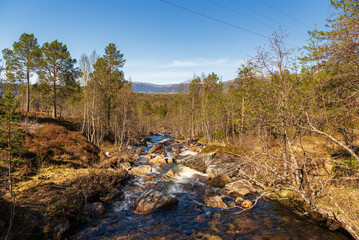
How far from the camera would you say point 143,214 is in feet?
29.0

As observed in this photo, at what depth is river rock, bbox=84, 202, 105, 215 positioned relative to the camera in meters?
8.52

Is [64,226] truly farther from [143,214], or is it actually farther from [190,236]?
[190,236]

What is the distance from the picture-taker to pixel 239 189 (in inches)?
447

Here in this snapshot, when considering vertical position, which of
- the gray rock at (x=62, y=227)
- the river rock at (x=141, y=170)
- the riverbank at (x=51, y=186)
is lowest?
the river rock at (x=141, y=170)

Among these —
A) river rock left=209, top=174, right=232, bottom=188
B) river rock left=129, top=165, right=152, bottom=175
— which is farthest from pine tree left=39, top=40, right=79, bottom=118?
river rock left=209, top=174, right=232, bottom=188

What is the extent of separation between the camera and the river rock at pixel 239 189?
11039mm

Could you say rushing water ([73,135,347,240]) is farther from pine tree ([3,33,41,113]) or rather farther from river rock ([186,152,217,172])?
pine tree ([3,33,41,113])

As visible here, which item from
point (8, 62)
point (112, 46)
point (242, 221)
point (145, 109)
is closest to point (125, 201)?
point (242, 221)

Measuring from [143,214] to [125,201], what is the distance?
1849 mm

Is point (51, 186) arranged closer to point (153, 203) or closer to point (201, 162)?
point (153, 203)

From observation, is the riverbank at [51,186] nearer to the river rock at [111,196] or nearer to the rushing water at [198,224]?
the river rock at [111,196]

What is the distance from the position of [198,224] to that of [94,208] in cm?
533

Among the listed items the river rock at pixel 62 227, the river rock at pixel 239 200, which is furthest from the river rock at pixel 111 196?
the river rock at pixel 239 200

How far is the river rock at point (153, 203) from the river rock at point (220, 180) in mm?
4183
